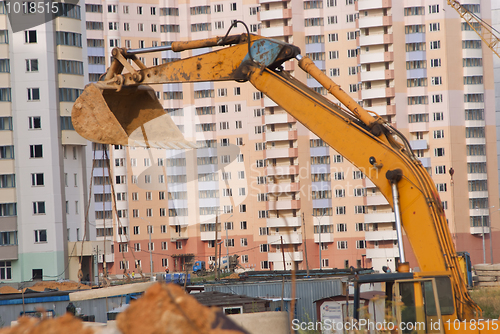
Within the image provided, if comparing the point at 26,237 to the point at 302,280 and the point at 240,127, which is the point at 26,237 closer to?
the point at 302,280

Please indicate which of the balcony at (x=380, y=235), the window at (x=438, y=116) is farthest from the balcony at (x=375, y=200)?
the window at (x=438, y=116)

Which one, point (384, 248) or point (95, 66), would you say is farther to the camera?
point (95, 66)

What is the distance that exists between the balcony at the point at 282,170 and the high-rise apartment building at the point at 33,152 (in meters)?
28.4

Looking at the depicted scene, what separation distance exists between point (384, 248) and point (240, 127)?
2426 centimetres

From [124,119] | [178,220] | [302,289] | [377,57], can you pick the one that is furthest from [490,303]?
[178,220]

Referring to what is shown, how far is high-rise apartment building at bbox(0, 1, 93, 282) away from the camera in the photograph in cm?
4553

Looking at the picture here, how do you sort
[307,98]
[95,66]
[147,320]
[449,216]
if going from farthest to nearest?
[95,66]
[449,216]
[307,98]
[147,320]

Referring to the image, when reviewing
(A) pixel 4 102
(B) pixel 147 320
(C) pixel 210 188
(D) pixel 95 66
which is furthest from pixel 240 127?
(B) pixel 147 320

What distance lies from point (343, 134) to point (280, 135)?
59.3 metres

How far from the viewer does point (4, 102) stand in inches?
1817

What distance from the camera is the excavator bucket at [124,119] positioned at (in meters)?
9.36

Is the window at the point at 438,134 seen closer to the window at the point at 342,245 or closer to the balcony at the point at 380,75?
the balcony at the point at 380,75

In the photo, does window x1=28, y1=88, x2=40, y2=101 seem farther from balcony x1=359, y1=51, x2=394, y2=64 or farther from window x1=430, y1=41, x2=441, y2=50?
window x1=430, y1=41, x2=441, y2=50

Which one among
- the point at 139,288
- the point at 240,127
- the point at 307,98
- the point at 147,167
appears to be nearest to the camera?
the point at 307,98
